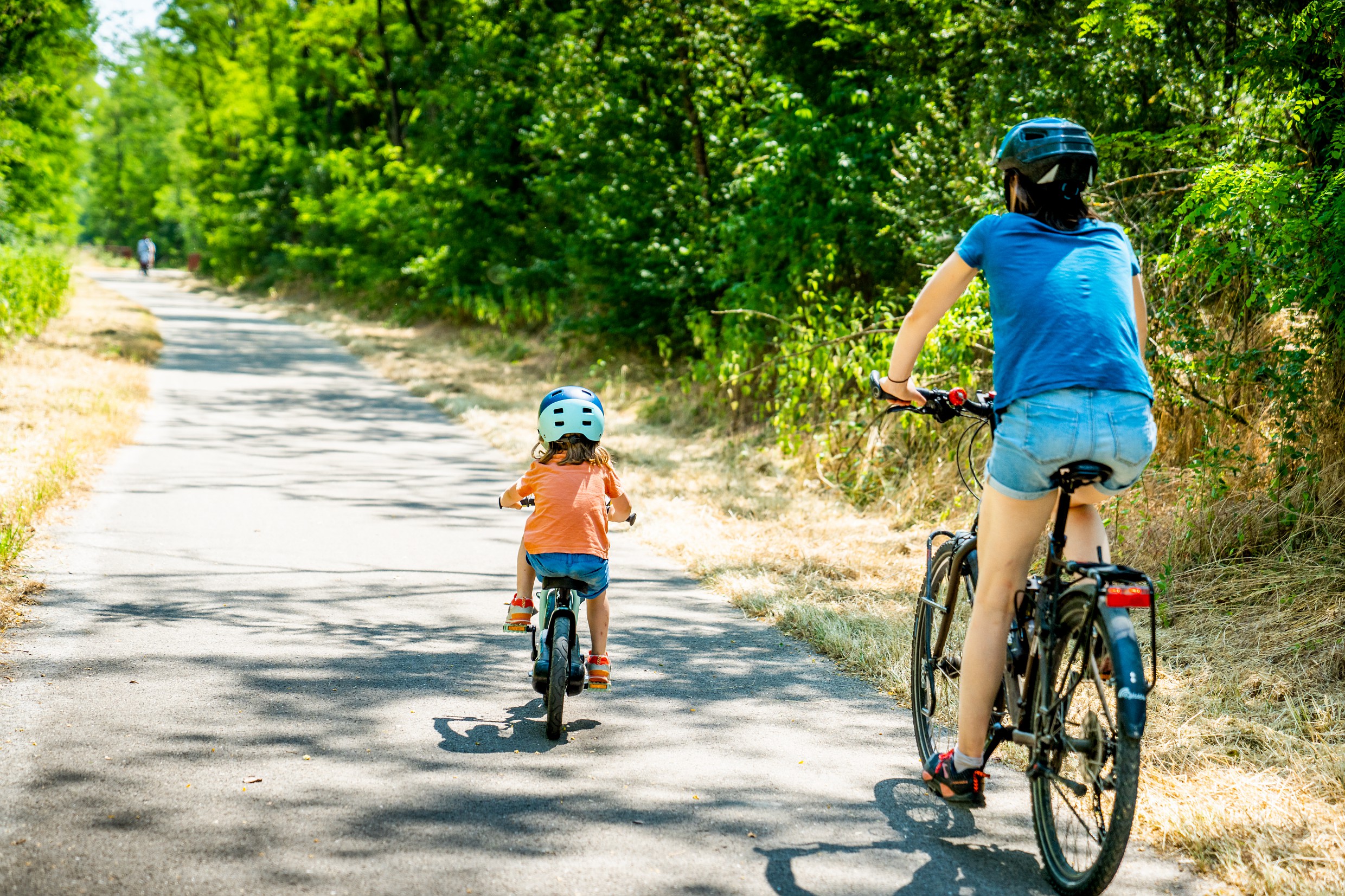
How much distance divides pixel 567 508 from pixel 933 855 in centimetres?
196

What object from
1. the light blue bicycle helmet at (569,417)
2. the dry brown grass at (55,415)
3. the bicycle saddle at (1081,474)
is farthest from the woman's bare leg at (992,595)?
the dry brown grass at (55,415)

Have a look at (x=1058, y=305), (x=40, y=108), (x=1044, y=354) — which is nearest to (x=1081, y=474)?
(x=1044, y=354)

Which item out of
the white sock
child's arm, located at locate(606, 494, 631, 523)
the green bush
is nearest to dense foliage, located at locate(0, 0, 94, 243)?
the green bush

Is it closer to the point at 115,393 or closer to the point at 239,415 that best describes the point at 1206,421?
the point at 239,415

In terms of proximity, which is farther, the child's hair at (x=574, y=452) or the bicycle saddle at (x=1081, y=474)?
the child's hair at (x=574, y=452)

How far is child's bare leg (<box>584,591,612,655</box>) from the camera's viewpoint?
186 inches

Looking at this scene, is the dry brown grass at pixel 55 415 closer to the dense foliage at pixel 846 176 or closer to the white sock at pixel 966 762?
the white sock at pixel 966 762

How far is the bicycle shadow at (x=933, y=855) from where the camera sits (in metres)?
3.22

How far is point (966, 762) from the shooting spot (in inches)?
140

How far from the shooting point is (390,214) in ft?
96.9

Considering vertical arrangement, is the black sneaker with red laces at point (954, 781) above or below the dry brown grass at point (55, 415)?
below

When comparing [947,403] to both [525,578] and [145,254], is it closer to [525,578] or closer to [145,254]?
[525,578]

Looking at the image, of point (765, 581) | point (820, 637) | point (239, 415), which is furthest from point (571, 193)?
point (820, 637)

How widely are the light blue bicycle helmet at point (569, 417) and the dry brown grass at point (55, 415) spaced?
2.86 m
